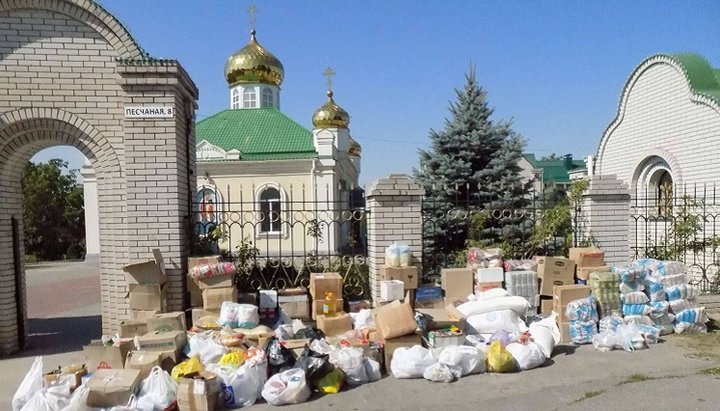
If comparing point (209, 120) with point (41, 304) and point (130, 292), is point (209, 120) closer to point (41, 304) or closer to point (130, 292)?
point (41, 304)

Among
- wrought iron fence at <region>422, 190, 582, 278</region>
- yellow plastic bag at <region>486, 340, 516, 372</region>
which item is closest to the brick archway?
yellow plastic bag at <region>486, 340, 516, 372</region>

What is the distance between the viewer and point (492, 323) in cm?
532

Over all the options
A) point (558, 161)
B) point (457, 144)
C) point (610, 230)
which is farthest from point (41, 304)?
point (558, 161)

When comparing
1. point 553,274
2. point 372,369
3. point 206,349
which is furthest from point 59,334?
point 553,274

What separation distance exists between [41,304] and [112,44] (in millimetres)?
6969

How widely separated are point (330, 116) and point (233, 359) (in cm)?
1769

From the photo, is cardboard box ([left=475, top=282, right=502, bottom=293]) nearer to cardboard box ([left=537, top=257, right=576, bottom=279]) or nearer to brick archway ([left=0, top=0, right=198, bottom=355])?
cardboard box ([left=537, top=257, right=576, bottom=279])

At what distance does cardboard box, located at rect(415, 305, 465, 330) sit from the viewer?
512 centimetres

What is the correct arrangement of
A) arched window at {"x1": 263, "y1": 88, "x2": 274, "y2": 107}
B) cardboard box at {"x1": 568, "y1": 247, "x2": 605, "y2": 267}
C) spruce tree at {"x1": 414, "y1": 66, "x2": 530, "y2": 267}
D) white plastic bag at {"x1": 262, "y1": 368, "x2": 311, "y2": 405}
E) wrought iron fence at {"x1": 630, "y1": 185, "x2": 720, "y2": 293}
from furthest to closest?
1. arched window at {"x1": 263, "y1": 88, "x2": 274, "y2": 107}
2. spruce tree at {"x1": 414, "y1": 66, "x2": 530, "y2": 267}
3. wrought iron fence at {"x1": 630, "y1": 185, "x2": 720, "y2": 293}
4. cardboard box at {"x1": 568, "y1": 247, "x2": 605, "y2": 267}
5. white plastic bag at {"x1": 262, "y1": 368, "x2": 311, "y2": 405}

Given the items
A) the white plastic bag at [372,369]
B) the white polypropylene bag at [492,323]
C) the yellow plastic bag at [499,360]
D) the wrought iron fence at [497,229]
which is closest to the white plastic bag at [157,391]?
the white plastic bag at [372,369]

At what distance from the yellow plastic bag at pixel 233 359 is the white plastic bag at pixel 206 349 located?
6.2 inches

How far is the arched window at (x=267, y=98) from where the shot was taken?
69.0ft

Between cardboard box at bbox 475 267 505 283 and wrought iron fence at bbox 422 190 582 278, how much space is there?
90cm

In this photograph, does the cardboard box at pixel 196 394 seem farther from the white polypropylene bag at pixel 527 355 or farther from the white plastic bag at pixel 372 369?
the white polypropylene bag at pixel 527 355
